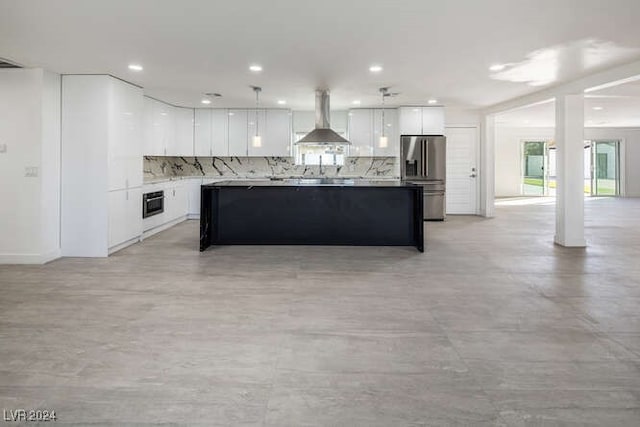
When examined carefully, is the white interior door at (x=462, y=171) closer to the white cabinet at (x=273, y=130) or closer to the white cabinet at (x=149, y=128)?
the white cabinet at (x=273, y=130)

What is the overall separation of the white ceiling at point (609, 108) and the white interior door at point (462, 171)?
94 cm

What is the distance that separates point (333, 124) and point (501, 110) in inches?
132

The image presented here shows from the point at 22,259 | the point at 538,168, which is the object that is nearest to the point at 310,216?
the point at 22,259

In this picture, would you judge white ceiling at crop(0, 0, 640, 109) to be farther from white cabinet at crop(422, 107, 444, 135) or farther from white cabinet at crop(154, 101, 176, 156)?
white cabinet at crop(422, 107, 444, 135)

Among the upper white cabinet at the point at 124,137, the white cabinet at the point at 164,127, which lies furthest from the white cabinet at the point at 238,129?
the upper white cabinet at the point at 124,137

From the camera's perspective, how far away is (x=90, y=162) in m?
6.16

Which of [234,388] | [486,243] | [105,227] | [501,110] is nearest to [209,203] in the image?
[105,227]

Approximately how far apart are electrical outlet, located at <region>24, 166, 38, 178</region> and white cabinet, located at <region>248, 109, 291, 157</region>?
4711 mm

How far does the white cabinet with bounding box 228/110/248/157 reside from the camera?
1002 cm

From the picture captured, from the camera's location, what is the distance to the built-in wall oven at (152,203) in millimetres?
7668

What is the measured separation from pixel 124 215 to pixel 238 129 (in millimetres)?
3896

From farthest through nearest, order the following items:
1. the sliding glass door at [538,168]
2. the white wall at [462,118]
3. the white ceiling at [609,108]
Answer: the sliding glass door at [538,168] → the white wall at [462,118] → the white ceiling at [609,108]

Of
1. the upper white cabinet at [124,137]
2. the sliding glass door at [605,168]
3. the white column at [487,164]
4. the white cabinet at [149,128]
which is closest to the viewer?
the upper white cabinet at [124,137]

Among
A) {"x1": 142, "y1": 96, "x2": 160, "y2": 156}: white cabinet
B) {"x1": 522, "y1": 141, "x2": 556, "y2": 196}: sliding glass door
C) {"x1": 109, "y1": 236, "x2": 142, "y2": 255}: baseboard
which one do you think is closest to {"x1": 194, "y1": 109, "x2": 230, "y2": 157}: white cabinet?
{"x1": 142, "y1": 96, "x2": 160, "y2": 156}: white cabinet
